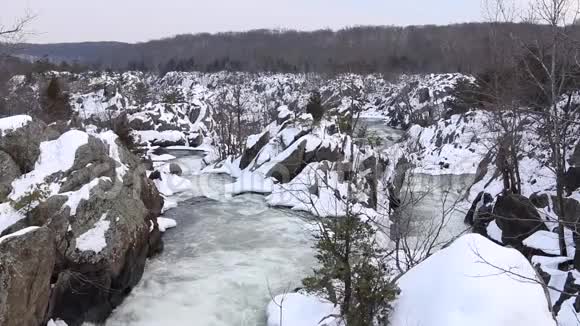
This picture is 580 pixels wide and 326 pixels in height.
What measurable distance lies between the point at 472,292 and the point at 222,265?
8046mm

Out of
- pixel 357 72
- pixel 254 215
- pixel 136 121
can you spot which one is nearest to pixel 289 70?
pixel 357 72

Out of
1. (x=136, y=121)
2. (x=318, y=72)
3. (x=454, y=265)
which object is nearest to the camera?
(x=454, y=265)

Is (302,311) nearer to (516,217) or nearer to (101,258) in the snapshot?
(101,258)

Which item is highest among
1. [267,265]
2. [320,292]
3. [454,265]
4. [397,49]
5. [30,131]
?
[397,49]

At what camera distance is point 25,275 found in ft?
23.5

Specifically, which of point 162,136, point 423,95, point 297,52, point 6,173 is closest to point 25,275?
point 6,173

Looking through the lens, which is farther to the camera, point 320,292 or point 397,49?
point 397,49

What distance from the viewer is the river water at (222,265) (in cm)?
987

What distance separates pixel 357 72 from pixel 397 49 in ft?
98.1

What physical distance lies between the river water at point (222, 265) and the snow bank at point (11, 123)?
4872 mm

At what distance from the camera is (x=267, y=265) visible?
12.4m

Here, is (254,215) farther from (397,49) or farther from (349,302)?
(397,49)

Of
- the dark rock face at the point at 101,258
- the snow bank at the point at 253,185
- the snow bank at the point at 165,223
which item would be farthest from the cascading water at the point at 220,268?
the snow bank at the point at 253,185

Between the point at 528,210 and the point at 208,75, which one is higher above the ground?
the point at 208,75
